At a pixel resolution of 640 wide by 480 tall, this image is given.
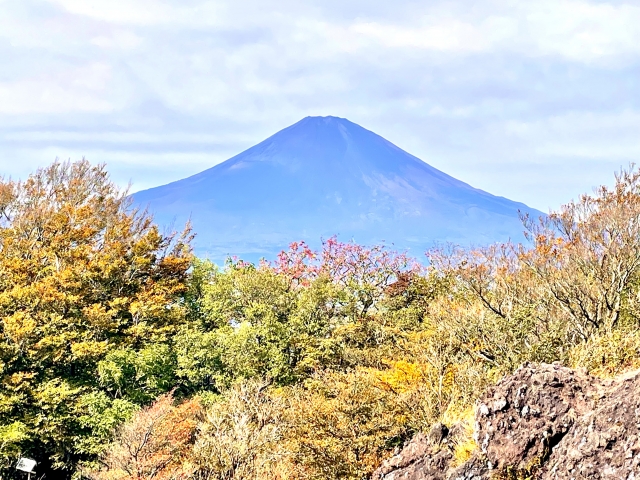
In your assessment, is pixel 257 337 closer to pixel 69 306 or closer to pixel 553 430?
pixel 69 306

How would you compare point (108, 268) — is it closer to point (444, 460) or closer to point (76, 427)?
point (76, 427)

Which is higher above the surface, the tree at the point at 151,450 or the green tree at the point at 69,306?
the green tree at the point at 69,306

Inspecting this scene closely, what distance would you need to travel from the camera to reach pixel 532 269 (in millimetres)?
18469

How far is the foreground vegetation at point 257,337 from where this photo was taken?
14.3 metres

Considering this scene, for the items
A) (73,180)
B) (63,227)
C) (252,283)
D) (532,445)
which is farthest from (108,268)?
(532,445)

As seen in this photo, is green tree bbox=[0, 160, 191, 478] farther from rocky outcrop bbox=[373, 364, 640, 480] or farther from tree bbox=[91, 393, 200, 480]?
rocky outcrop bbox=[373, 364, 640, 480]

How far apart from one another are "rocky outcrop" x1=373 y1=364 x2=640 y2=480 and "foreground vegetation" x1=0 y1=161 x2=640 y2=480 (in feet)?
2.58

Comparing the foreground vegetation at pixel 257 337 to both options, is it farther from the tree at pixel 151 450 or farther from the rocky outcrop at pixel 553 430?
the rocky outcrop at pixel 553 430

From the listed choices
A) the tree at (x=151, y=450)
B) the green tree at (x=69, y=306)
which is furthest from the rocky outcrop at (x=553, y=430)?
the green tree at (x=69, y=306)

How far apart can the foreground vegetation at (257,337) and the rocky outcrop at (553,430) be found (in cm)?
79

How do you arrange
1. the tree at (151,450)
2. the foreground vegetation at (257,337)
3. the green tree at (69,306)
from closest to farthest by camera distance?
the foreground vegetation at (257,337) < the tree at (151,450) < the green tree at (69,306)

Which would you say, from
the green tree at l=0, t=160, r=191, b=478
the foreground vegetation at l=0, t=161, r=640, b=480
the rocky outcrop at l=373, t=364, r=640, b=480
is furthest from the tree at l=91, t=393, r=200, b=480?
the rocky outcrop at l=373, t=364, r=640, b=480

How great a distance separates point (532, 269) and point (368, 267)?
55.6 feet

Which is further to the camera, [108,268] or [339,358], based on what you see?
[108,268]
